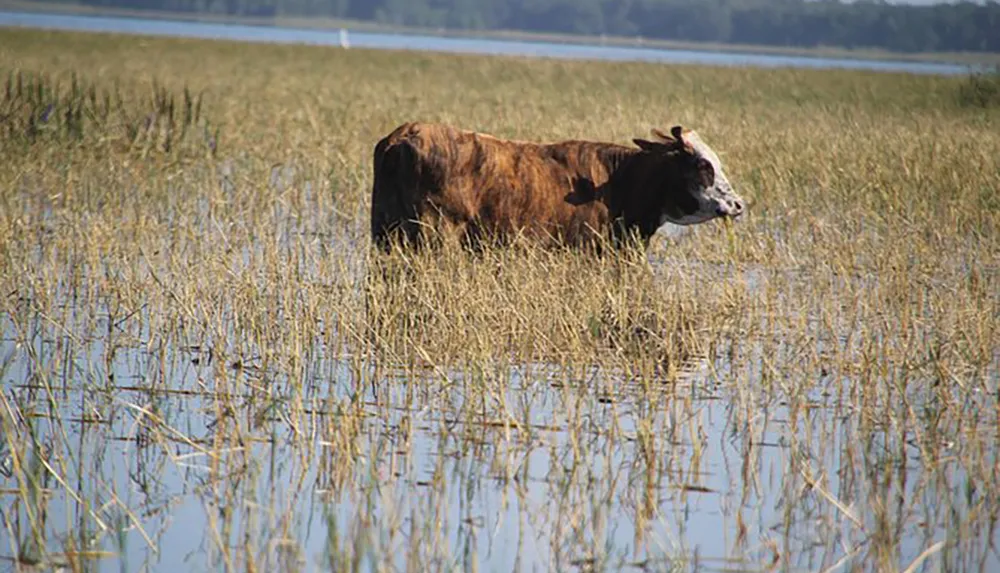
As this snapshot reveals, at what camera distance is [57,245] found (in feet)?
33.0

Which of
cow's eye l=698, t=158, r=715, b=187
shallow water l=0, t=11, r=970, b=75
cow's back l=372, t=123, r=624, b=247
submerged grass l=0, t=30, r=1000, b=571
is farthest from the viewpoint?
shallow water l=0, t=11, r=970, b=75

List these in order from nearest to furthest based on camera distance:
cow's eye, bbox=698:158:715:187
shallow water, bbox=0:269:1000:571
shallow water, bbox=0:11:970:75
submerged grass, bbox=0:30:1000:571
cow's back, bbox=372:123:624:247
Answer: shallow water, bbox=0:269:1000:571
submerged grass, bbox=0:30:1000:571
cow's back, bbox=372:123:624:247
cow's eye, bbox=698:158:715:187
shallow water, bbox=0:11:970:75

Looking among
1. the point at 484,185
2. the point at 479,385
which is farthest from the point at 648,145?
the point at 479,385

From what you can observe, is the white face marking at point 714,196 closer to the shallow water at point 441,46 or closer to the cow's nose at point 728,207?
the cow's nose at point 728,207

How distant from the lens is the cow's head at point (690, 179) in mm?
9938

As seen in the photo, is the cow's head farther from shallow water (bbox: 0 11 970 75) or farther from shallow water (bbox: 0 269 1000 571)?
shallow water (bbox: 0 11 970 75)

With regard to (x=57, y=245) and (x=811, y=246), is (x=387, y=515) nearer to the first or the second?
(x=57, y=245)

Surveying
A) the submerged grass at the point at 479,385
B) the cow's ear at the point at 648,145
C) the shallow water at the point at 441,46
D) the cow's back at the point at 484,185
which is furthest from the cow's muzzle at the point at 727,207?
the shallow water at the point at 441,46

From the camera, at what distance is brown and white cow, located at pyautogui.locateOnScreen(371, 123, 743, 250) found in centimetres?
911

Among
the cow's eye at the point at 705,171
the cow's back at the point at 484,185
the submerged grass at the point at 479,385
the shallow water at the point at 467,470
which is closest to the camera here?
the shallow water at the point at 467,470

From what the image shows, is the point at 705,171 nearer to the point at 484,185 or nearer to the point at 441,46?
the point at 484,185

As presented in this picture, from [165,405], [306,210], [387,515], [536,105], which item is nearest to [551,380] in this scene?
[165,405]

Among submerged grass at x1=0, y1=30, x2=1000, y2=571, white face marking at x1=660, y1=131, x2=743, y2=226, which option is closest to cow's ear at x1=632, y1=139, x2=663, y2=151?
white face marking at x1=660, y1=131, x2=743, y2=226

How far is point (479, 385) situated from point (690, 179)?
3480 millimetres
